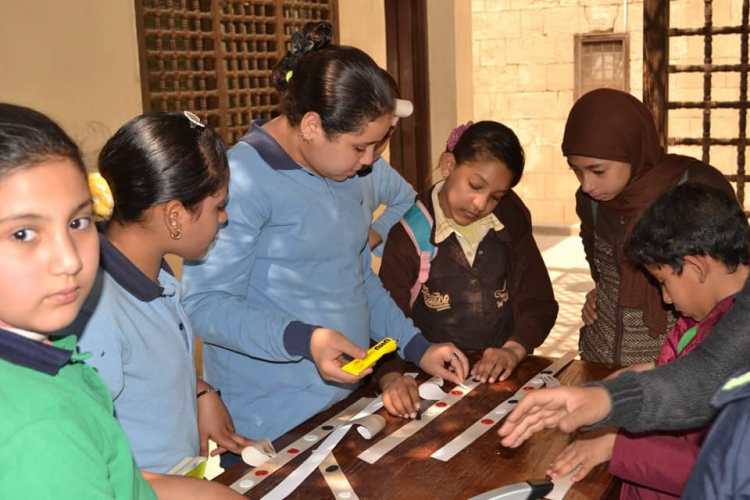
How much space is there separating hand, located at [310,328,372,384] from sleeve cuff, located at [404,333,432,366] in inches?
17.6

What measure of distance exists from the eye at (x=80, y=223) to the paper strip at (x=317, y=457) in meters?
0.78

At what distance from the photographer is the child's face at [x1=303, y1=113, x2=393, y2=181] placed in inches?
80.2

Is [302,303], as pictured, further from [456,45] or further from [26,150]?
[456,45]

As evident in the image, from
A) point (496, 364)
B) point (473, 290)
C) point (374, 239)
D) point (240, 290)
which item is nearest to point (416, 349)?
point (496, 364)

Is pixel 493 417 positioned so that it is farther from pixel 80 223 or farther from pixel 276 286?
pixel 80 223

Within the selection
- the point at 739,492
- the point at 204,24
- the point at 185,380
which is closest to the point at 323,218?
the point at 185,380

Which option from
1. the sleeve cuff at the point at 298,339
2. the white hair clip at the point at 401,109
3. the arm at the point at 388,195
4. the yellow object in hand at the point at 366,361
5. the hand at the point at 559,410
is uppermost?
the white hair clip at the point at 401,109

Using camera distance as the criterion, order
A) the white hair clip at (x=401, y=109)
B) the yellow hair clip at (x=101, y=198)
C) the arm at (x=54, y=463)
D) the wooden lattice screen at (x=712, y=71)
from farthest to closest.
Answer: the wooden lattice screen at (x=712, y=71), the white hair clip at (x=401, y=109), the yellow hair clip at (x=101, y=198), the arm at (x=54, y=463)

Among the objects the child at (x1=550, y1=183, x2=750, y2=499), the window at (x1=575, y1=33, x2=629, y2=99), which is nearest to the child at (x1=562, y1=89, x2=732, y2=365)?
the child at (x1=550, y1=183, x2=750, y2=499)

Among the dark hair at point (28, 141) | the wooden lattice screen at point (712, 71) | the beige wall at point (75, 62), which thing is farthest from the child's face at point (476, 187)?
the wooden lattice screen at point (712, 71)

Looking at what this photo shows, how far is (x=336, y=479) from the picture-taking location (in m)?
1.72

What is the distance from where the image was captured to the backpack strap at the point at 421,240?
2559 millimetres

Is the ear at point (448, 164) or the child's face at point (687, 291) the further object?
the ear at point (448, 164)

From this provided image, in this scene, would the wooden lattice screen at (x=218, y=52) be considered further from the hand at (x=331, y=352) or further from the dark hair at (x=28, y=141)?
the dark hair at (x=28, y=141)
